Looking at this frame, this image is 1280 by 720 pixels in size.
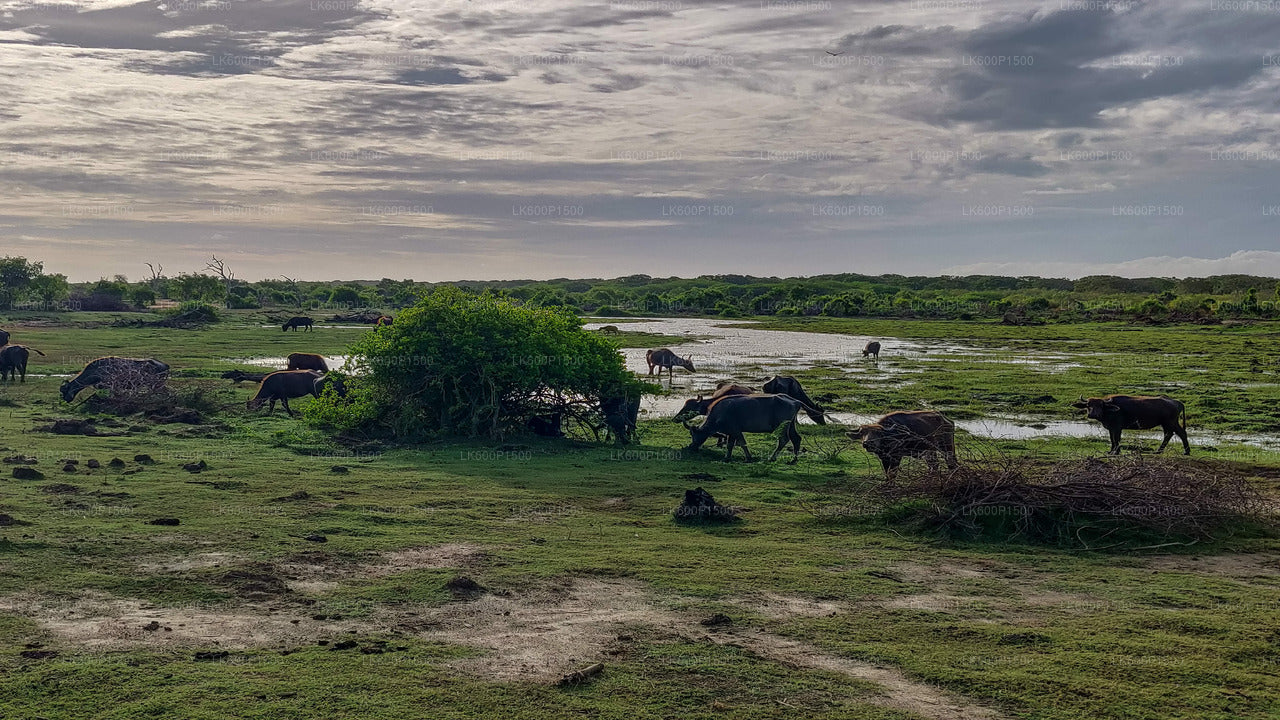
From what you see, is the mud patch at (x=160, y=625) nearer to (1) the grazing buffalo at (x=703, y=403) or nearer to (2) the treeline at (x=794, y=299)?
(1) the grazing buffalo at (x=703, y=403)

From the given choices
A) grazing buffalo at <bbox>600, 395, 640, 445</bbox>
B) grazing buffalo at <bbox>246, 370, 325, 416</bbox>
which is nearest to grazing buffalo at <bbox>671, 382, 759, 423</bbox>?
grazing buffalo at <bbox>600, 395, 640, 445</bbox>

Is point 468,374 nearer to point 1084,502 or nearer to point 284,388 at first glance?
point 284,388

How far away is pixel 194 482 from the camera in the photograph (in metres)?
13.3

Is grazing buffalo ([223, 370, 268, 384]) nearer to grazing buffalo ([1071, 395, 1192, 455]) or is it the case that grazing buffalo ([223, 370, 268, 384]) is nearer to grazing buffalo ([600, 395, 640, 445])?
grazing buffalo ([600, 395, 640, 445])

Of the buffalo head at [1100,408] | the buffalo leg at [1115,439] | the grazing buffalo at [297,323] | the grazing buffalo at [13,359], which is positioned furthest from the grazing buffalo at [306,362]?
the grazing buffalo at [297,323]

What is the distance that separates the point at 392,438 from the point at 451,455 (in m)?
2.32

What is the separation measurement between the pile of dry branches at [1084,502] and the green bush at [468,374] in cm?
892

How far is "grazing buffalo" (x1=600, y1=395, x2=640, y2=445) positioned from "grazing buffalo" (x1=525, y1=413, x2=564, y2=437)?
974 mm

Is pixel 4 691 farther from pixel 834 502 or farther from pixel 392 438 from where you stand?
pixel 392 438

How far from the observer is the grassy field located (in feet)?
20.6

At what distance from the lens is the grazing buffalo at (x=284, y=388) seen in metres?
23.0

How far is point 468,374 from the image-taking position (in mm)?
19359

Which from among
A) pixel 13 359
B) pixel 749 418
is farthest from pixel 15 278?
pixel 749 418

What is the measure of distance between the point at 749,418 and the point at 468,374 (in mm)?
6018
